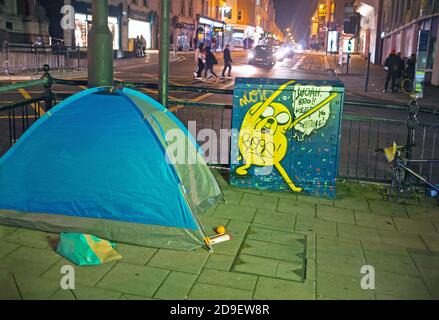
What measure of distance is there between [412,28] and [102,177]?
2955 centimetres

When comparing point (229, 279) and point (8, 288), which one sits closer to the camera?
point (8, 288)

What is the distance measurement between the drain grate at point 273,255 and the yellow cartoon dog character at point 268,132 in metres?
1.32

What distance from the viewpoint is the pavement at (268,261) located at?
4.02 meters

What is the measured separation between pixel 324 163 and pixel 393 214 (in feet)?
3.51

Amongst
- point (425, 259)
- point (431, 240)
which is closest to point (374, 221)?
point (431, 240)

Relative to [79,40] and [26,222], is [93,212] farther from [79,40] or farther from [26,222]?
[79,40]

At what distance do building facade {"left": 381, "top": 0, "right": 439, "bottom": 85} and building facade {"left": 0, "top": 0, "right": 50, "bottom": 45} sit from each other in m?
21.3

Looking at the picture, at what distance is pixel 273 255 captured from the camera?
477 cm

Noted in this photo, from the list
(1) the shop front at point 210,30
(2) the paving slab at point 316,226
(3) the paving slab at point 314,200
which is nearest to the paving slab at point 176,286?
(2) the paving slab at point 316,226

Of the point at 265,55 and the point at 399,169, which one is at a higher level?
the point at 265,55

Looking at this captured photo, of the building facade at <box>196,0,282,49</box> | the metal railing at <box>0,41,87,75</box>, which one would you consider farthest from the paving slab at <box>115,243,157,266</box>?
the building facade at <box>196,0,282,49</box>

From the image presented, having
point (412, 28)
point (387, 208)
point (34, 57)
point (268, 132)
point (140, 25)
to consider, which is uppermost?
point (140, 25)

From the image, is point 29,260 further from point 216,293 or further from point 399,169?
point 399,169

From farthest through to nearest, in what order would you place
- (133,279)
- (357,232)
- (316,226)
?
(316,226) < (357,232) < (133,279)
